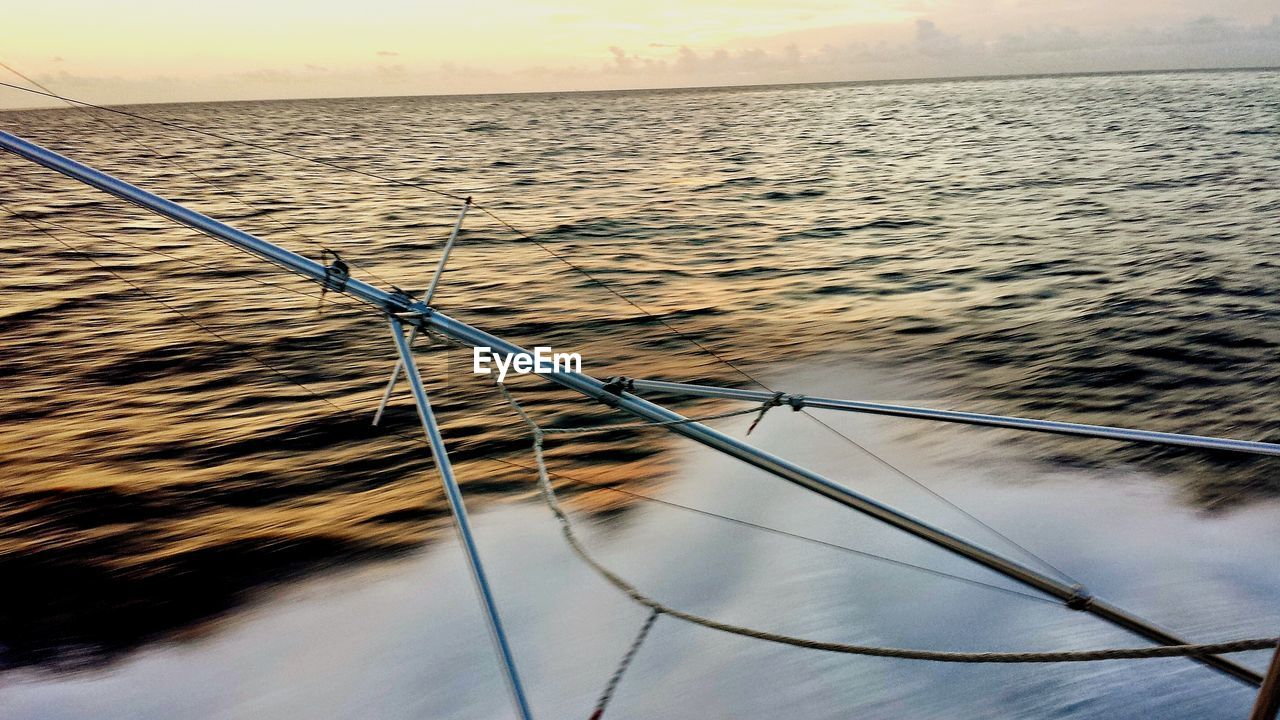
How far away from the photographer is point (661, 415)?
195 inches

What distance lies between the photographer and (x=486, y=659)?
5.06 meters

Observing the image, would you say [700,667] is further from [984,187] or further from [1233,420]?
[984,187]

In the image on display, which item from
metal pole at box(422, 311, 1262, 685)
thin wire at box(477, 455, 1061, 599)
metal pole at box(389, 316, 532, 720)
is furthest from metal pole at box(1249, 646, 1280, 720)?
thin wire at box(477, 455, 1061, 599)

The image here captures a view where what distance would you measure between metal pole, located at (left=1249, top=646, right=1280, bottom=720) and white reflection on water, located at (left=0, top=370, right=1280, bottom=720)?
8.86 feet

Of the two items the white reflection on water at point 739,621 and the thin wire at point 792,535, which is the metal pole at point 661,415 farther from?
the thin wire at point 792,535

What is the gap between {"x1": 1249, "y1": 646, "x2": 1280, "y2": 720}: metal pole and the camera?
2023 mm

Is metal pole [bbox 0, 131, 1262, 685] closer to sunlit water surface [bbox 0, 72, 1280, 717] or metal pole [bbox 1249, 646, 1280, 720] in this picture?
sunlit water surface [bbox 0, 72, 1280, 717]

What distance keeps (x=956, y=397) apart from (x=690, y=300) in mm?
5473

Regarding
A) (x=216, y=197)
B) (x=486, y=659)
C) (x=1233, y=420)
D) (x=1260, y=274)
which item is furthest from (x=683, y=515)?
(x=216, y=197)

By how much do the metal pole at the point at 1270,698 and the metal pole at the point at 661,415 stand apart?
5.99 feet

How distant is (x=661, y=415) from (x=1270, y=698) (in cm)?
335

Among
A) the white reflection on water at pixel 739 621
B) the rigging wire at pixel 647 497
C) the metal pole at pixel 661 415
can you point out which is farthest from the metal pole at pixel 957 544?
the white reflection on water at pixel 739 621

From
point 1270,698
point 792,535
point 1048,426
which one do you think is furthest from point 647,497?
point 1270,698

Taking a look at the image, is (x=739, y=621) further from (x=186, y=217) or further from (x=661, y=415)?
(x=186, y=217)
